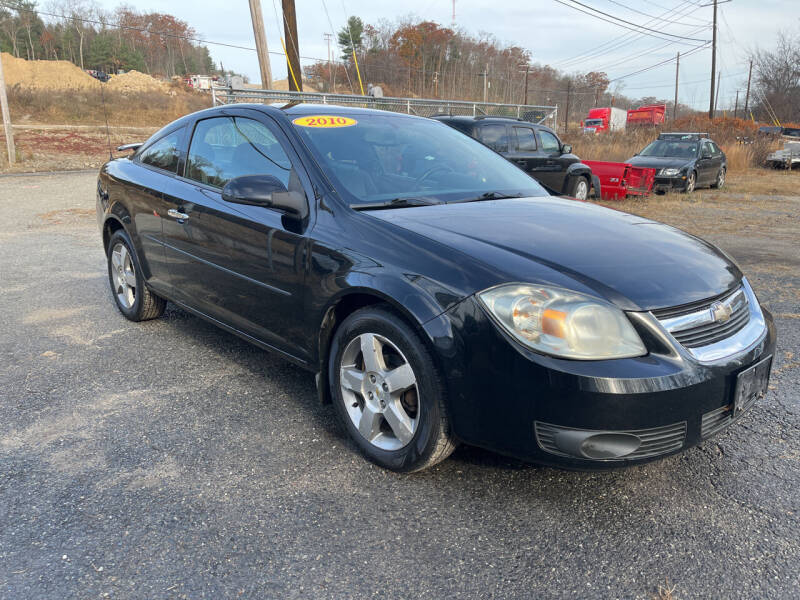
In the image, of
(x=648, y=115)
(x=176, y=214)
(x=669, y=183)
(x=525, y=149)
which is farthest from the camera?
(x=648, y=115)

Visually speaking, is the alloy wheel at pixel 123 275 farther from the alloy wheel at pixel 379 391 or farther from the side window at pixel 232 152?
the alloy wheel at pixel 379 391

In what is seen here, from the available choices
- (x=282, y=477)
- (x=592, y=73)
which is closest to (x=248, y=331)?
(x=282, y=477)

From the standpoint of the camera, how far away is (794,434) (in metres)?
3.02

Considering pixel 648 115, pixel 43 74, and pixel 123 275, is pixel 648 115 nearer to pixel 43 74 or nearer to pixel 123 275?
pixel 43 74

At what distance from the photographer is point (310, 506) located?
2436 mm

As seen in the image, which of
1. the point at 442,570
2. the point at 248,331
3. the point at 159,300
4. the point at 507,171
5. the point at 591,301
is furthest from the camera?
the point at 159,300

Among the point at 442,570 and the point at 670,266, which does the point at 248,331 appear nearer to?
the point at 442,570

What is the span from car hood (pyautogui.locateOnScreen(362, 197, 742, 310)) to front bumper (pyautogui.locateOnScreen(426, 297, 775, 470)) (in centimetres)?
20

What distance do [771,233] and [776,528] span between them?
8794mm

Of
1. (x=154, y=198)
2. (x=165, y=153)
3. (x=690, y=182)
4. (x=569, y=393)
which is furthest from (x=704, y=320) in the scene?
(x=690, y=182)

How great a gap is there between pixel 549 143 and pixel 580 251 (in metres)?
10.1

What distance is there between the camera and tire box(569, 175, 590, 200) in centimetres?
1214

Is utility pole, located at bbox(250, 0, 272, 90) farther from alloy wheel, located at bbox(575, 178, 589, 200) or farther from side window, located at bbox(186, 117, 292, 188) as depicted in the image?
side window, located at bbox(186, 117, 292, 188)

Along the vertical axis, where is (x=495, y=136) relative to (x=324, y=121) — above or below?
below
